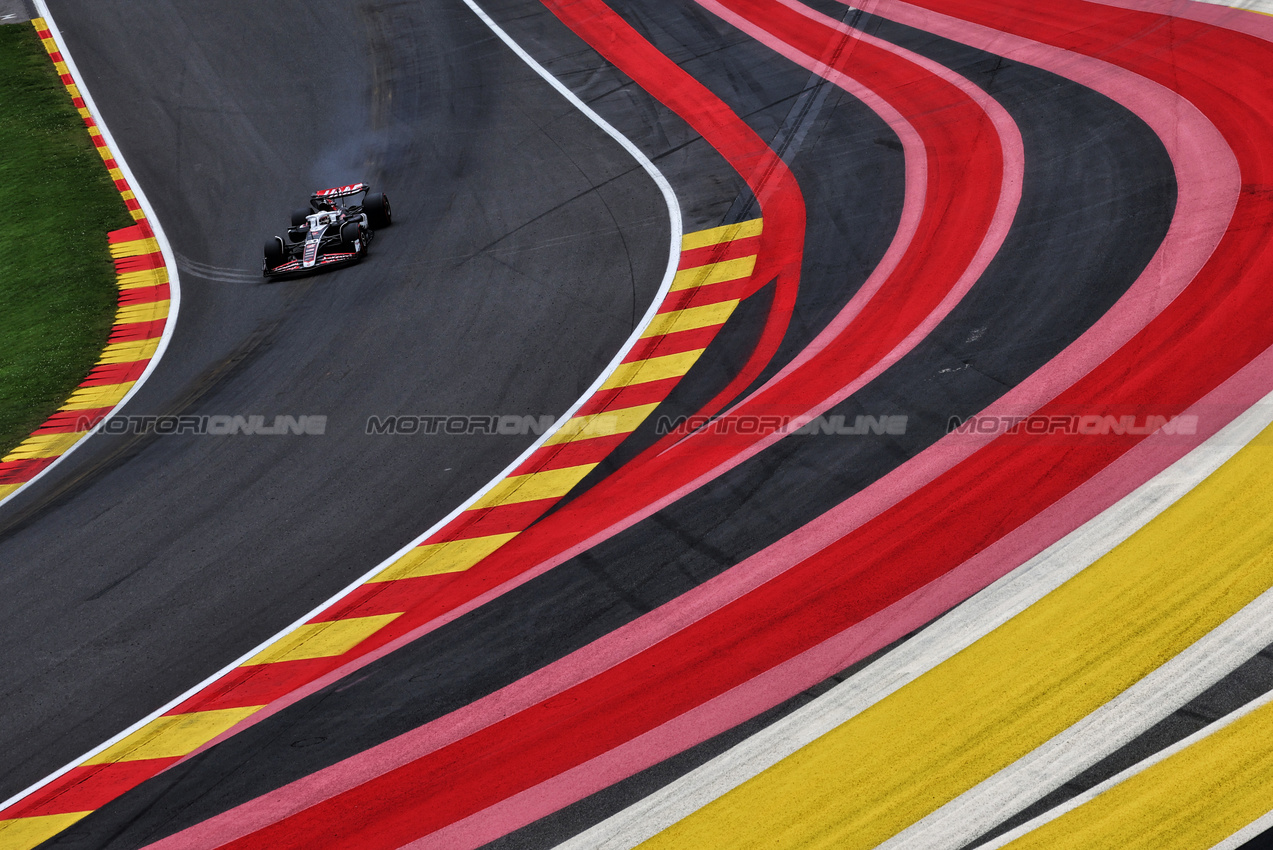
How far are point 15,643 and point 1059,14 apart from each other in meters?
18.9

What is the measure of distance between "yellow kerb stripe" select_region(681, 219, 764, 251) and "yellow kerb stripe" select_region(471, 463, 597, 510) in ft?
16.4

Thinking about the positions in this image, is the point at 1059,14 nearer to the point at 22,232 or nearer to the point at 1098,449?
the point at 1098,449

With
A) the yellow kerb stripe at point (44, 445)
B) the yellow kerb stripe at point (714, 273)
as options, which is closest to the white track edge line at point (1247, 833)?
the yellow kerb stripe at point (714, 273)

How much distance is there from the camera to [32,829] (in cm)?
801

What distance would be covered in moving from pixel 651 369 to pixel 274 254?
6.93m

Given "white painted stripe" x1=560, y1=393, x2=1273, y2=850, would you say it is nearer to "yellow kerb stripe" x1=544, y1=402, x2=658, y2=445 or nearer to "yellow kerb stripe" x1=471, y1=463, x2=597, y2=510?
"yellow kerb stripe" x1=471, y1=463, x2=597, y2=510

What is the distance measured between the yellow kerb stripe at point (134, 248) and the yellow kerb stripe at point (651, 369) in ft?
31.0

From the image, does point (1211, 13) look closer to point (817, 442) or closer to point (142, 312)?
point (817, 442)

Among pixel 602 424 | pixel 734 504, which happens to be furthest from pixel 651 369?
pixel 734 504

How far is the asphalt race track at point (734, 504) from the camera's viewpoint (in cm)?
748

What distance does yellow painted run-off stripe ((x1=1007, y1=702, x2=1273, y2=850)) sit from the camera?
642cm

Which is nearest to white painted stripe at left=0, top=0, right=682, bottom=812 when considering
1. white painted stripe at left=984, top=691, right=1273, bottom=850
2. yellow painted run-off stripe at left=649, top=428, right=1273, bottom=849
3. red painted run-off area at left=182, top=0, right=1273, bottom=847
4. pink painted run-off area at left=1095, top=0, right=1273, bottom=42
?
red painted run-off area at left=182, top=0, right=1273, bottom=847

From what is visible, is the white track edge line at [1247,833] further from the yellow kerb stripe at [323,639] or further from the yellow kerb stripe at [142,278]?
the yellow kerb stripe at [142,278]

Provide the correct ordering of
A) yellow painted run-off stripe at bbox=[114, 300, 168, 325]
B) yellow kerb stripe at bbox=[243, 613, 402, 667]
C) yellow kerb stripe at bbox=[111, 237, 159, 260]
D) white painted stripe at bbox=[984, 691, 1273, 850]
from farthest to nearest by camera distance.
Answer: yellow kerb stripe at bbox=[111, 237, 159, 260], yellow painted run-off stripe at bbox=[114, 300, 168, 325], yellow kerb stripe at bbox=[243, 613, 402, 667], white painted stripe at bbox=[984, 691, 1273, 850]
